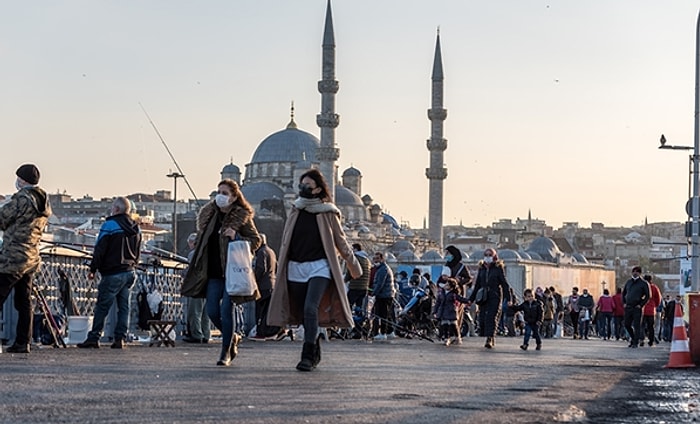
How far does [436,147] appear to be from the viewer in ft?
294

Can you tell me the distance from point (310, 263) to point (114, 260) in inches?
121

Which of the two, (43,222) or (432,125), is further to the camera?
(432,125)

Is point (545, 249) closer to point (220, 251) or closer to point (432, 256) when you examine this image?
point (432, 256)

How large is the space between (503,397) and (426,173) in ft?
270

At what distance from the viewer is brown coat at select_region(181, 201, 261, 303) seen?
933 cm

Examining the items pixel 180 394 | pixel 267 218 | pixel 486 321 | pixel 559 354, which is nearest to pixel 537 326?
pixel 486 321

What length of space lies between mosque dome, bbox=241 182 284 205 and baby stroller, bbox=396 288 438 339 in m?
84.9

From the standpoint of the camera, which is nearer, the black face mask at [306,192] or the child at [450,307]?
the black face mask at [306,192]

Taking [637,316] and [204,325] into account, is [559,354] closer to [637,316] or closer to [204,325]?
[204,325]

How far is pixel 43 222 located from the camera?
10.5 metres

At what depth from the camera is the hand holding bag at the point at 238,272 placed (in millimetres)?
9102

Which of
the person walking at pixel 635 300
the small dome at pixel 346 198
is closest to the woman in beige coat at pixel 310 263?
the person walking at pixel 635 300

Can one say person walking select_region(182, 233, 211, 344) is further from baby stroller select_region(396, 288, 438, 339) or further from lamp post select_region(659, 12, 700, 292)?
lamp post select_region(659, 12, 700, 292)

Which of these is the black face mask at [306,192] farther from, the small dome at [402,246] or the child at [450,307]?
the small dome at [402,246]
